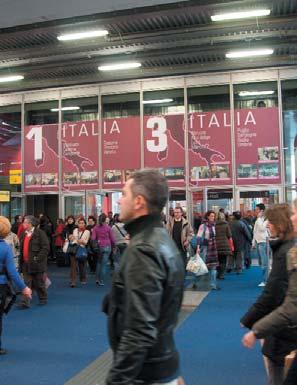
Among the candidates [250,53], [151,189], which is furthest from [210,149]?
[151,189]

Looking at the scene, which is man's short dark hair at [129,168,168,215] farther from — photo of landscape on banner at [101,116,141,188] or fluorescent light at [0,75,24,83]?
fluorescent light at [0,75,24,83]

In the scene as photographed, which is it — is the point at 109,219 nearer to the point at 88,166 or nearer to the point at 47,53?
the point at 88,166

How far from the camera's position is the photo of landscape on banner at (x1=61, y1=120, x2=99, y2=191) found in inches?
617

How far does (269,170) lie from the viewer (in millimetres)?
14078

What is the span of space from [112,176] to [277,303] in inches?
508

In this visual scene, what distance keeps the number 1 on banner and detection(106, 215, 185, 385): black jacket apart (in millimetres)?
14971

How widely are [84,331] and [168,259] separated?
4.64m

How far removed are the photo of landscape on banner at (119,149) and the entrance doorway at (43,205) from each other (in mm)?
2157

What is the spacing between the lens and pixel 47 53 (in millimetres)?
12453

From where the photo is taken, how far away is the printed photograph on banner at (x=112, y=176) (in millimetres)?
15406

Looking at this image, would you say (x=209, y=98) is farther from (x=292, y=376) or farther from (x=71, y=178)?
(x=292, y=376)

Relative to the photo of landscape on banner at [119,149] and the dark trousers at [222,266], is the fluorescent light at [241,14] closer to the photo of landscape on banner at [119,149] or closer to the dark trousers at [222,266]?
the dark trousers at [222,266]

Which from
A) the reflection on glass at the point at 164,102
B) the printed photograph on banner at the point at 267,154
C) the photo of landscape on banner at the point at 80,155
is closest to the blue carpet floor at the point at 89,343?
the printed photograph on banner at the point at 267,154

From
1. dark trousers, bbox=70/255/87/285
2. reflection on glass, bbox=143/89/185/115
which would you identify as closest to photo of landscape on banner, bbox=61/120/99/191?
reflection on glass, bbox=143/89/185/115
